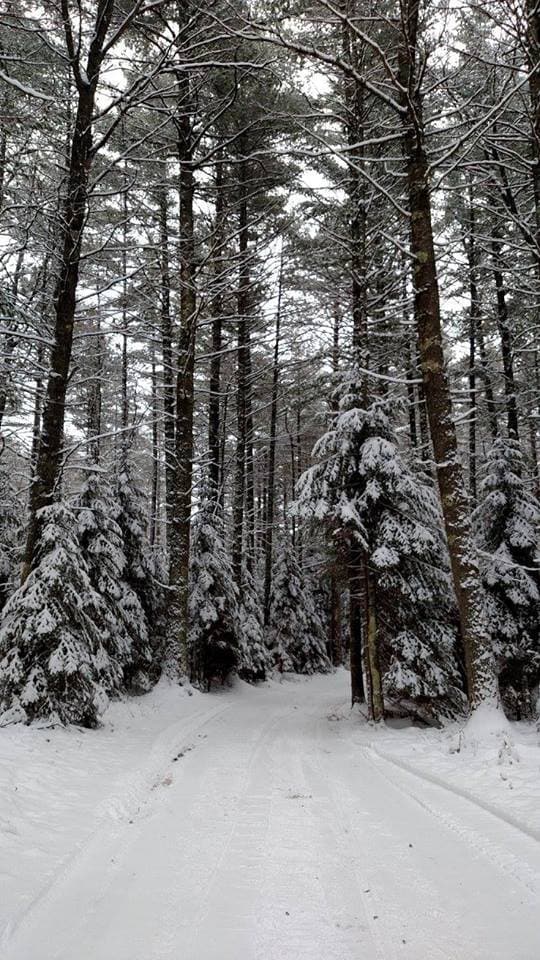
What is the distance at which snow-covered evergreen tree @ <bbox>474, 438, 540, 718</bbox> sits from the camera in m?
11.2

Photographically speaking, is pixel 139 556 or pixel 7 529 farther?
pixel 7 529

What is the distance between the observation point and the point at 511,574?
11.5 metres

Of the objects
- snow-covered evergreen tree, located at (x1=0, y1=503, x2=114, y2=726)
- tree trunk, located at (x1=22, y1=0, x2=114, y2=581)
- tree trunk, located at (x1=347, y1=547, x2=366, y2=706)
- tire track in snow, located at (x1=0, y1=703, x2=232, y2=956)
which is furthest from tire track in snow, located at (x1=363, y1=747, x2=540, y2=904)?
tree trunk, located at (x1=22, y1=0, x2=114, y2=581)

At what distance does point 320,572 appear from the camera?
1080 centimetres

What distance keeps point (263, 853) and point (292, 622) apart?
19715 millimetres

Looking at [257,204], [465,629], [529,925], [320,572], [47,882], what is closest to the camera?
[529,925]

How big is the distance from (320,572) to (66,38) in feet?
30.9

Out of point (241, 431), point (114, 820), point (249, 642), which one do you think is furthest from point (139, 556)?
point (114, 820)

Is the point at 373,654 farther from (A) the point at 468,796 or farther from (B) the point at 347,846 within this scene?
(B) the point at 347,846

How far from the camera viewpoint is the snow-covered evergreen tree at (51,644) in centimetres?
697

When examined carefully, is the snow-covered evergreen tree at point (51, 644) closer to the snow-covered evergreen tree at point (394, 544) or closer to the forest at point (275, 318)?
the forest at point (275, 318)

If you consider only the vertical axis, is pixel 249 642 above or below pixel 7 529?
below

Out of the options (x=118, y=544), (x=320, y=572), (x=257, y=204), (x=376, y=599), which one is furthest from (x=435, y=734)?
(x=257, y=204)

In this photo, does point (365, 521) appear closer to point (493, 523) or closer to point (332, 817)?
point (493, 523)
